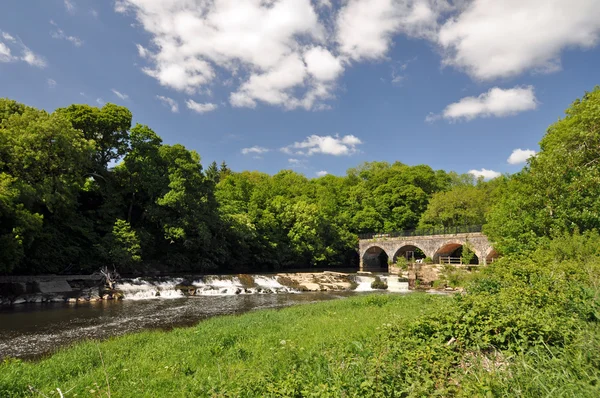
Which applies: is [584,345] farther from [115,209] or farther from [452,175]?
[452,175]

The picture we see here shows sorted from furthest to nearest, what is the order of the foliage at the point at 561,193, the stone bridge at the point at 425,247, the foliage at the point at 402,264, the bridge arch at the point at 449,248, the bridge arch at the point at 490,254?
the foliage at the point at 402,264
the bridge arch at the point at 449,248
the stone bridge at the point at 425,247
the bridge arch at the point at 490,254
the foliage at the point at 561,193

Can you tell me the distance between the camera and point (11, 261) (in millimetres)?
21406

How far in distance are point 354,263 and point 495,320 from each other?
2245 inches

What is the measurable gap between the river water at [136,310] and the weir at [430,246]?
1000 cm

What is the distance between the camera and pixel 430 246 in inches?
1710

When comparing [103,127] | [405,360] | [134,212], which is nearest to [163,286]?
[134,212]

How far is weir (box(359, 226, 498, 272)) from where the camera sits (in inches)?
1458

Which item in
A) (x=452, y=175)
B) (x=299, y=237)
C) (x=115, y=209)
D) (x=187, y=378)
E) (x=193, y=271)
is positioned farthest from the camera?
(x=452, y=175)

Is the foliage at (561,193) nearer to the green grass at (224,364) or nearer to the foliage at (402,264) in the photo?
the green grass at (224,364)

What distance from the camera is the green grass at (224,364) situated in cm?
538

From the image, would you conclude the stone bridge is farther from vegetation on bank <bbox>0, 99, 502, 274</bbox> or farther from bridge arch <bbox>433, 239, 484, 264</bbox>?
vegetation on bank <bbox>0, 99, 502, 274</bbox>

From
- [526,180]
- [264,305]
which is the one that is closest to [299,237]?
[264,305]

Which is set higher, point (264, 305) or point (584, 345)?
point (584, 345)

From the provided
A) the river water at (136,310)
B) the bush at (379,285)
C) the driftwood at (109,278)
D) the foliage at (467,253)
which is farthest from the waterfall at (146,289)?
the foliage at (467,253)
